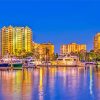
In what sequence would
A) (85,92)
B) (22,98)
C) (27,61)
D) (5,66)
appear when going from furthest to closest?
(27,61), (5,66), (85,92), (22,98)

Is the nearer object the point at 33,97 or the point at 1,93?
the point at 33,97

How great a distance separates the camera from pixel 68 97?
41781 millimetres

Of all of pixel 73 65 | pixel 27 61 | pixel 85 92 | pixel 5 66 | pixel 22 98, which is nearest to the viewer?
pixel 22 98

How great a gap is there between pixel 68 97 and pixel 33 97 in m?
3.34

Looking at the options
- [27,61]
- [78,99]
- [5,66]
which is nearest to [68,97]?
[78,99]

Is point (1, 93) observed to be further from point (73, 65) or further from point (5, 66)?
point (73, 65)

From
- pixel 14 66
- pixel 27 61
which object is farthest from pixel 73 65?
pixel 14 66

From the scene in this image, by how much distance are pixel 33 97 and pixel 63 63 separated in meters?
152

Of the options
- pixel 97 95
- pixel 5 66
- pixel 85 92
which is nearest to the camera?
pixel 97 95

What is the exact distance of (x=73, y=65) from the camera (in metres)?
183

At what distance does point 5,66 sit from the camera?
5128 inches

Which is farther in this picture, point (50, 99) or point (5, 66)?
point (5, 66)

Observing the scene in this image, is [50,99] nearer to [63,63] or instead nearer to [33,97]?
[33,97]

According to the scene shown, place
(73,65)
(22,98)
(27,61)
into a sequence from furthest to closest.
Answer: (73,65) < (27,61) < (22,98)
